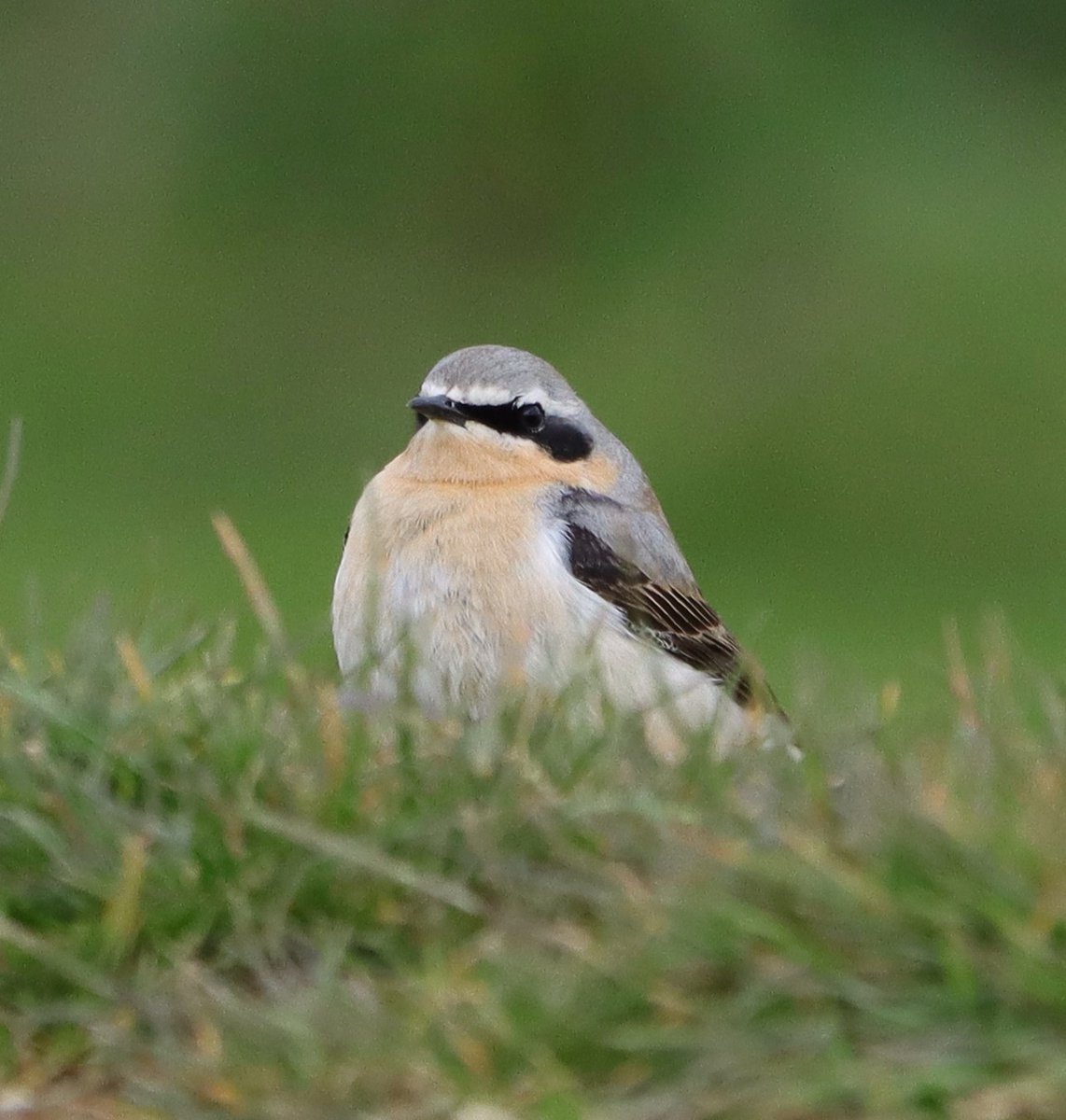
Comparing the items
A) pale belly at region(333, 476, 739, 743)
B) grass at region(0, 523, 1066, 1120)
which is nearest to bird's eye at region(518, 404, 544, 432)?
pale belly at region(333, 476, 739, 743)

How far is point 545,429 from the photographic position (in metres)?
8.31

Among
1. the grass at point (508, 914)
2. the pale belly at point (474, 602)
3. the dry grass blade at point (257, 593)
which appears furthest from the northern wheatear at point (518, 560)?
the grass at point (508, 914)

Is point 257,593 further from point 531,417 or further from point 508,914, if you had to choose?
point 531,417

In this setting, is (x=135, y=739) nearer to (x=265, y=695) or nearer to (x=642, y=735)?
(x=265, y=695)

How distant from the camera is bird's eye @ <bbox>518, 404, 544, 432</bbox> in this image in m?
8.23

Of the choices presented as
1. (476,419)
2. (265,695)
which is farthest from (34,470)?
(265,695)

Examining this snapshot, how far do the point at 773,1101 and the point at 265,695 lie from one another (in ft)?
6.81

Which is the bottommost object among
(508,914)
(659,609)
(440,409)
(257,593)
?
(508,914)

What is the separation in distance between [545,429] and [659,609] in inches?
31.6

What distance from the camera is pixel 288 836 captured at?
4.91 metres

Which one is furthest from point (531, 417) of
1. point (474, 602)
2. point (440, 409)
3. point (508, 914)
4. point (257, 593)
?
point (508, 914)

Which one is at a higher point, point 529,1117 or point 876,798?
point 876,798

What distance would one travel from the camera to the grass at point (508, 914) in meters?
4.21

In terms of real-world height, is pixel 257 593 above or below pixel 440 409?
below
